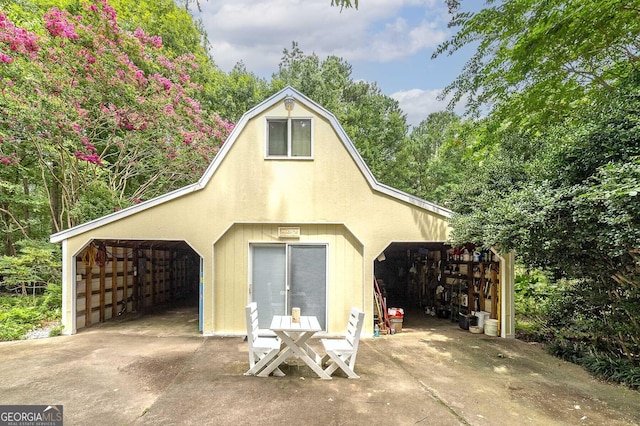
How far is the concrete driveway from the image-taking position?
3.57 meters

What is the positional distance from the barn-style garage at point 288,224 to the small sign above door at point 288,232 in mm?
22

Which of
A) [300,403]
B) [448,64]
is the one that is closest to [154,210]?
[300,403]

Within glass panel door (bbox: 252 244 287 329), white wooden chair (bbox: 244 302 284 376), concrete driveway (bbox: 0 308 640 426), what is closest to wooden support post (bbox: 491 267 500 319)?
concrete driveway (bbox: 0 308 640 426)

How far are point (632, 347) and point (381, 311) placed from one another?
431cm

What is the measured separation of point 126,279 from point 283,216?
568 centimetres

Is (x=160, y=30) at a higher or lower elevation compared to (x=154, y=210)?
higher

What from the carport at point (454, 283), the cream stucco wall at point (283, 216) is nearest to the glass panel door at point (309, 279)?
the cream stucco wall at point (283, 216)

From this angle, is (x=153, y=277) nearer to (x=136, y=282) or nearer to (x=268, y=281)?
(x=136, y=282)

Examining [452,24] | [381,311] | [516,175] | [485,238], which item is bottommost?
[381,311]

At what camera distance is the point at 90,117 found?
9914 millimetres

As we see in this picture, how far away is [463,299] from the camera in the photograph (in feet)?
27.9

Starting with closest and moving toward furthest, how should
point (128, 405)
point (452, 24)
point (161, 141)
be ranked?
1. point (128, 405)
2. point (452, 24)
3. point (161, 141)

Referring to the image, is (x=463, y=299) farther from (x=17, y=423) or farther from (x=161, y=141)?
(x=161, y=141)

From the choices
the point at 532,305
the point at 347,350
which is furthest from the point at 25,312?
the point at 532,305
